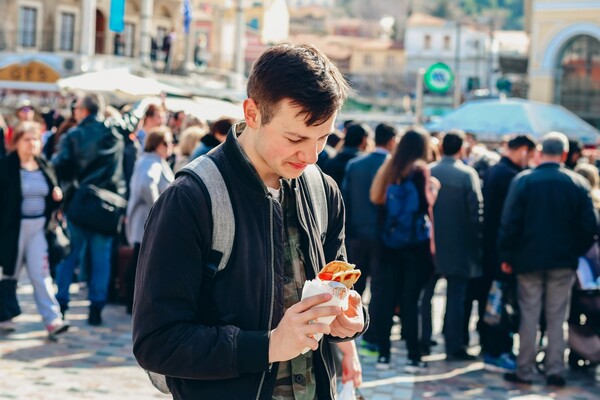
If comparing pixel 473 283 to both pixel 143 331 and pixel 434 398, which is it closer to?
pixel 434 398

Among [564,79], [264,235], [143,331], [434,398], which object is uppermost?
[564,79]

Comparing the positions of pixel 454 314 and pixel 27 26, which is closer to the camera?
pixel 454 314

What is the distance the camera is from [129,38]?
5028 centimetres

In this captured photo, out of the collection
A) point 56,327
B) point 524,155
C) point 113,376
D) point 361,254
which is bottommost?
point 113,376

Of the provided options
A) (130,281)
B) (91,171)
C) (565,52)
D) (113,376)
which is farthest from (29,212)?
(565,52)

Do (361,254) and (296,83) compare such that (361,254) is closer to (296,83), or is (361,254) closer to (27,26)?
(296,83)

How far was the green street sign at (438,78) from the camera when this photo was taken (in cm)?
2259

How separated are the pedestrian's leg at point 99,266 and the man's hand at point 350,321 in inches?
269

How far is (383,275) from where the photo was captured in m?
8.61

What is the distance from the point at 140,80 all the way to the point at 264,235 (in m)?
11.5

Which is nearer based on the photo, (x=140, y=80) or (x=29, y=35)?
(x=140, y=80)

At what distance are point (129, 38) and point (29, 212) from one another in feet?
142

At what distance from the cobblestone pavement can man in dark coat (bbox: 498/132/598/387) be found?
1.85ft

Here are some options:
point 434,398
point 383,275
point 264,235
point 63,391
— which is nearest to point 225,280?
point 264,235
